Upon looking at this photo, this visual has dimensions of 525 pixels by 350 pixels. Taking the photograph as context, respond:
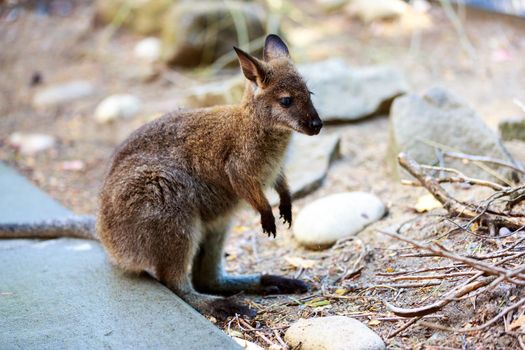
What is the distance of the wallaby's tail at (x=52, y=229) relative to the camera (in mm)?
4789

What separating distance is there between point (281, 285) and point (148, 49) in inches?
255

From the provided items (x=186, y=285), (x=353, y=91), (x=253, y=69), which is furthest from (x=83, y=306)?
(x=353, y=91)

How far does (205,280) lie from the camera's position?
4449 millimetres

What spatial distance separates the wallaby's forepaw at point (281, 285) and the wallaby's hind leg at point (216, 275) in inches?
0.9

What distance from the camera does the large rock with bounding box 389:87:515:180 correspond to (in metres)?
5.09

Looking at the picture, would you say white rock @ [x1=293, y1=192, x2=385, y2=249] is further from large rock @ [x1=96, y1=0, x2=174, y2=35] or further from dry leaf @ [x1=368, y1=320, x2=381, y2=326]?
large rock @ [x1=96, y1=0, x2=174, y2=35]

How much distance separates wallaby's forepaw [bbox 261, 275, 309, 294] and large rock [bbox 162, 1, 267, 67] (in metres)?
5.29

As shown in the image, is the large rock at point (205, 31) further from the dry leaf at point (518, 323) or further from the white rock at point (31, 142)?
the dry leaf at point (518, 323)

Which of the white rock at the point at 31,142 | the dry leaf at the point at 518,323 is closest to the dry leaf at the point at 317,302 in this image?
the dry leaf at the point at 518,323

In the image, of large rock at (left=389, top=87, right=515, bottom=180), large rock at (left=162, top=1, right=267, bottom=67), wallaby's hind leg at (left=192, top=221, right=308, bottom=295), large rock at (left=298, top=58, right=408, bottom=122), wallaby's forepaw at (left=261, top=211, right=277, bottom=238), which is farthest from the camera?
large rock at (left=162, top=1, right=267, bottom=67)

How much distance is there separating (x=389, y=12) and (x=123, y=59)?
4.12m

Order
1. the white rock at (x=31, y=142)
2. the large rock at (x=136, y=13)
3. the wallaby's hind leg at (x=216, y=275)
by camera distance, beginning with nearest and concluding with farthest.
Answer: the wallaby's hind leg at (x=216, y=275) → the white rock at (x=31, y=142) → the large rock at (x=136, y=13)

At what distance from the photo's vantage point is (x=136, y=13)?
10.3 meters

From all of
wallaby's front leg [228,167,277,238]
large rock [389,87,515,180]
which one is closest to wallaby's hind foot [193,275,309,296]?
wallaby's front leg [228,167,277,238]
